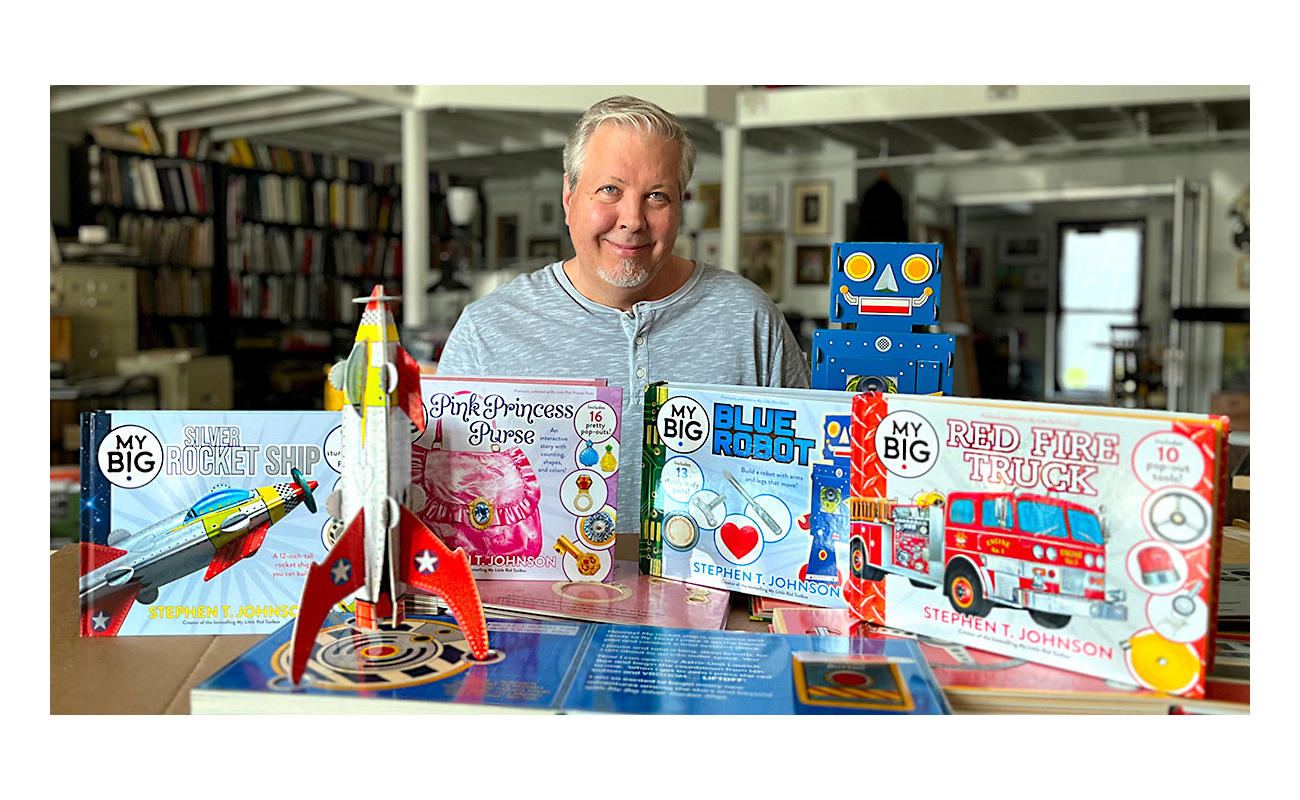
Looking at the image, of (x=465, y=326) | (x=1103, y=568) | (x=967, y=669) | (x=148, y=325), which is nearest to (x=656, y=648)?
(x=967, y=669)

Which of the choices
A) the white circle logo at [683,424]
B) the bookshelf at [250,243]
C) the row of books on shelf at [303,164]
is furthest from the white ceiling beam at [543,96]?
the white circle logo at [683,424]

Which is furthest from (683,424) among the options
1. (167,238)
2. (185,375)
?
(167,238)

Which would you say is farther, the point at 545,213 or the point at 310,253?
the point at 545,213

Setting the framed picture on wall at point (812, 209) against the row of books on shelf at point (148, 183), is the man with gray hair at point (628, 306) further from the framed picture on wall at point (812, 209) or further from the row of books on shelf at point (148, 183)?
the framed picture on wall at point (812, 209)

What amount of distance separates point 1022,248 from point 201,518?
10.8 m

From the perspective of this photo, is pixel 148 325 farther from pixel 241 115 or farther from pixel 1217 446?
pixel 1217 446

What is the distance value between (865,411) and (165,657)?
85 cm

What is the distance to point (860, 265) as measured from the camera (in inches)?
60.5

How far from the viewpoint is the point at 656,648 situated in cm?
115

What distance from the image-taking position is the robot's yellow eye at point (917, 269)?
1.51 meters

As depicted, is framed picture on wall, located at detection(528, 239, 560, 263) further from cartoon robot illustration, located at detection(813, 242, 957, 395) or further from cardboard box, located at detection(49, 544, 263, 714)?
cardboard box, located at detection(49, 544, 263, 714)

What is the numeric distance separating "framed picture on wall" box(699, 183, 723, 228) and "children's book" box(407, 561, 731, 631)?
330 inches

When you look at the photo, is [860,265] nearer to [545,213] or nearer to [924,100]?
[924,100]

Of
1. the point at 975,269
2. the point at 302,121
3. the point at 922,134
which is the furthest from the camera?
the point at 975,269
